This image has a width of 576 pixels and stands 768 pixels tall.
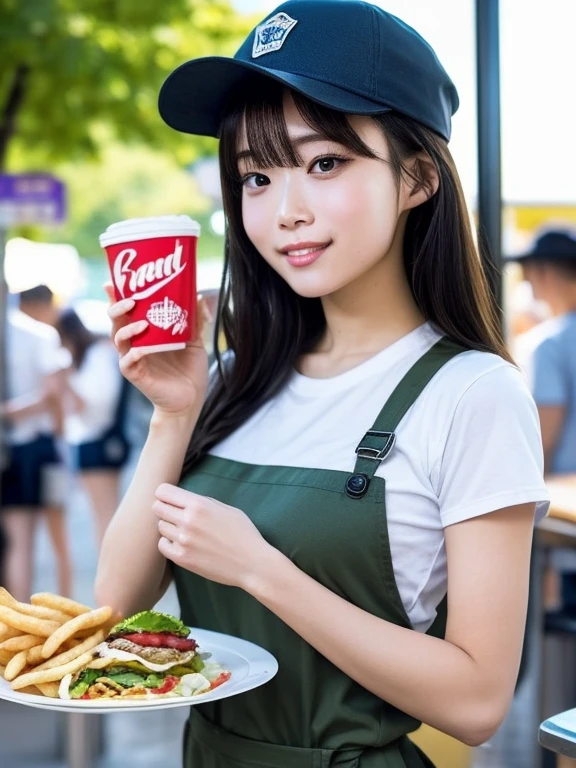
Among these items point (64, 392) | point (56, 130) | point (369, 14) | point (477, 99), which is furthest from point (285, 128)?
point (56, 130)

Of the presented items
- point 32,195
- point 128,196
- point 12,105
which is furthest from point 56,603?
point 128,196

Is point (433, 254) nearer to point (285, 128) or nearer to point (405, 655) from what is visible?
point (285, 128)

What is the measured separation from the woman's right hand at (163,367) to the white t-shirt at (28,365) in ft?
14.5

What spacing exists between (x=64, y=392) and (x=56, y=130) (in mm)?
3091

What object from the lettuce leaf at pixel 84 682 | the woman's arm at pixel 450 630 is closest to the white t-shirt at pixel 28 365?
the lettuce leaf at pixel 84 682

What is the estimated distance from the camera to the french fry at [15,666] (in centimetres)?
162

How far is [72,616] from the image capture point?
1821mm

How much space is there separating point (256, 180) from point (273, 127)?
0.10m

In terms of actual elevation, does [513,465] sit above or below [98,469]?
above

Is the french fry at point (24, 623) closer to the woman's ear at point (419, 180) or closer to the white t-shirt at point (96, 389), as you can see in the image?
the woman's ear at point (419, 180)

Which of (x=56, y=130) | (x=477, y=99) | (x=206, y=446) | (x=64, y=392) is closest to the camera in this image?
(x=206, y=446)

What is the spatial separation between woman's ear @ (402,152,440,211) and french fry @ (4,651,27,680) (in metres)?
0.94

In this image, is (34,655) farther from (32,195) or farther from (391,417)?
(32,195)

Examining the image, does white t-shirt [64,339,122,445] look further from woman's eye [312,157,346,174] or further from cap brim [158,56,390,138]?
woman's eye [312,157,346,174]
